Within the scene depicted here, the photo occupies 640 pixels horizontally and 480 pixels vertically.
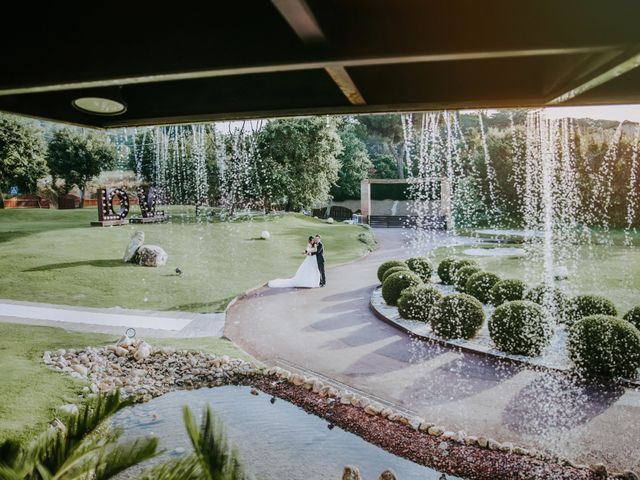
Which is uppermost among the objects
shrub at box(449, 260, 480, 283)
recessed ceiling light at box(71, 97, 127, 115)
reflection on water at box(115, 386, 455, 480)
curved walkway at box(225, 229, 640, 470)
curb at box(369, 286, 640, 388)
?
recessed ceiling light at box(71, 97, 127, 115)

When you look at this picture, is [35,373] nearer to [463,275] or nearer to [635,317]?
[463,275]

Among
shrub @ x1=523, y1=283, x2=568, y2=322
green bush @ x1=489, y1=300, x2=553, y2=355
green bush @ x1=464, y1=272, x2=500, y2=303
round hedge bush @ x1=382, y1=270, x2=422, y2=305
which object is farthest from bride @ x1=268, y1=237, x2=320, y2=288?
green bush @ x1=489, y1=300, x2=553, y2=355

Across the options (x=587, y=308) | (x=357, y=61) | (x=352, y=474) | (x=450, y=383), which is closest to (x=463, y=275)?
(x=587, y=308)

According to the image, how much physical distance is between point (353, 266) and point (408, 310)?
26.7 ft

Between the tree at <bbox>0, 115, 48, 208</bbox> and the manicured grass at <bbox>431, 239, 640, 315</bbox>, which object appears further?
the tree at <bbox>0, 115, 48, 208</bbox>

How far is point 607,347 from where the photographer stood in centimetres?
750

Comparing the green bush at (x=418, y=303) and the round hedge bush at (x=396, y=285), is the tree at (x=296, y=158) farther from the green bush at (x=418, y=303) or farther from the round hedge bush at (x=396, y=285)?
the green bush at (x=418, y=303)

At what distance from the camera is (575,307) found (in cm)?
987

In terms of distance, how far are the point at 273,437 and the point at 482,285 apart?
7597 millimetres

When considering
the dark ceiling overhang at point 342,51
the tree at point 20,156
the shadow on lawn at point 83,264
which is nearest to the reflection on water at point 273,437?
the dark ceiling overhang at point 342,51

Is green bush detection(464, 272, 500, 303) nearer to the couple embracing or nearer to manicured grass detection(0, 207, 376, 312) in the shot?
the couple embracing

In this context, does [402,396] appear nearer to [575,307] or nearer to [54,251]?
[575,307]

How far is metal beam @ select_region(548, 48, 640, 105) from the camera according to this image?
182 cm

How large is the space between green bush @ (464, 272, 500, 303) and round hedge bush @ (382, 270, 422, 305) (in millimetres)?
1341
